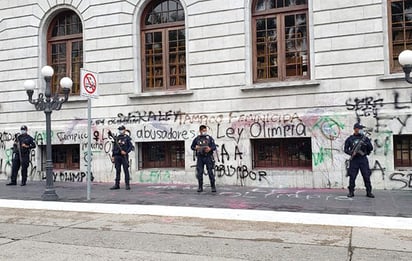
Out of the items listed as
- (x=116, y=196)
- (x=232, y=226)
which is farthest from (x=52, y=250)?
(x=116, y=196)

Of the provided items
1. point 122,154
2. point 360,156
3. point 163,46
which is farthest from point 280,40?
point 122,154

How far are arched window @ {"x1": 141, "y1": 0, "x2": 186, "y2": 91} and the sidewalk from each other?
3716mm

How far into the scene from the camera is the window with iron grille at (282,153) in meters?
13.4

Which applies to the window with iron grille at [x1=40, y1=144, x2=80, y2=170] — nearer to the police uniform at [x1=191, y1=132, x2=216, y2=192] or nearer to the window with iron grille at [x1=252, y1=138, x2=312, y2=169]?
the police uniform at [x1=191, y1=132, x2=216, y2=192]

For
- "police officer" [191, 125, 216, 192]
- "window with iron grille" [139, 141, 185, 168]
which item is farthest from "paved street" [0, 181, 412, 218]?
"window with iron grille" [139, 141, 185, 168]

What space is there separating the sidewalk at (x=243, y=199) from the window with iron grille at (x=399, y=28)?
3.96m

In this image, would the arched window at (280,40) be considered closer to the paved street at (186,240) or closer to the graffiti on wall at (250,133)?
the graffiti on wall at (250,133)

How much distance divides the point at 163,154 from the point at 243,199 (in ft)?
15.8

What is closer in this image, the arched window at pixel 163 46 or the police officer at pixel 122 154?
the police officer at pixel 122 154

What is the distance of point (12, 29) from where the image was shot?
16891 mm

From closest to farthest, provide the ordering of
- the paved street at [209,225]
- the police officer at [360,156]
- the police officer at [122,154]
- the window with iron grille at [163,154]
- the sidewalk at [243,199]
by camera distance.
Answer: the paved street at [209,225] < the sidewalk at [243,199] < the police officer at [360,156] < the police officer at [122,154] < the window with iron grille at [163,154]

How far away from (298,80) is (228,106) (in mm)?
2341

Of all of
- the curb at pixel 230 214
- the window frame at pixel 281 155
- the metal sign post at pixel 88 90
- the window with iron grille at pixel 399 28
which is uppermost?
the window with iron grille at pixel 399 28

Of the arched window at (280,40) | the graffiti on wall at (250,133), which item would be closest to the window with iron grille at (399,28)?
the graffiti on wall at (250,133)
